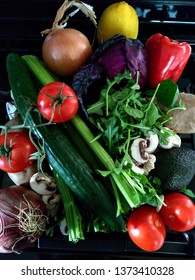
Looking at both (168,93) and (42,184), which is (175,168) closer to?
(168,93)

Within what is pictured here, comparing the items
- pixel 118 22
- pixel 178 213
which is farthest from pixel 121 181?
pixel 118 22

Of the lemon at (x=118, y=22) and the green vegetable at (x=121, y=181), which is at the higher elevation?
the lemon at (x=118, y=22)

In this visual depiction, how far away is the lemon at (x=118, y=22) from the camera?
0.86 meters

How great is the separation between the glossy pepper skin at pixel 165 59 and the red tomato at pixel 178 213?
11.3 inches

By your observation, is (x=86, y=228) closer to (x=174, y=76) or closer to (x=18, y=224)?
(x=18, y=224)

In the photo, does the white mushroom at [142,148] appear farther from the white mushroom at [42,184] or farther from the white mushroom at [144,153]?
the white mushroom at [42,184]

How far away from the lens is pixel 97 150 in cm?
72

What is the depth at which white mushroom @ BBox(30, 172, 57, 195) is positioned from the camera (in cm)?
73

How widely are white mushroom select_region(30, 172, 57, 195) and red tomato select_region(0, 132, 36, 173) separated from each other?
32 mm

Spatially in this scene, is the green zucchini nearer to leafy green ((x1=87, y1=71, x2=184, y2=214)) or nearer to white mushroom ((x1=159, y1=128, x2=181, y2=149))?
leafy green ((x1=87, y1=71, x2=184, y2=214))

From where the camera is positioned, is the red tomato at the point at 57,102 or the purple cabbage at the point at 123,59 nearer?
the red tomato at the point at 57,102

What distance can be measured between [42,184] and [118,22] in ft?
1.44

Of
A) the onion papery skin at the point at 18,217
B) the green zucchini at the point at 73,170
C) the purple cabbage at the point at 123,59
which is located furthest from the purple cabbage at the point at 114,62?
the onion papery skin at the point at 18,217

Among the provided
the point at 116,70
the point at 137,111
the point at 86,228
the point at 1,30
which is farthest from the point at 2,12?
the point at 86,228
